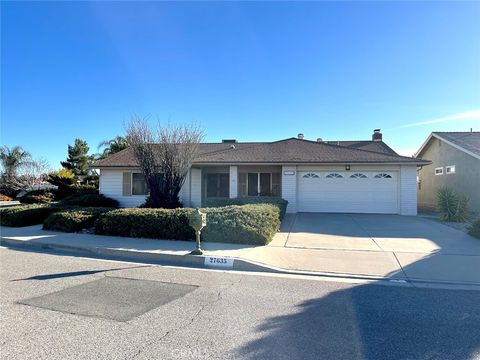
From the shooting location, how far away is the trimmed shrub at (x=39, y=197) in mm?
25109

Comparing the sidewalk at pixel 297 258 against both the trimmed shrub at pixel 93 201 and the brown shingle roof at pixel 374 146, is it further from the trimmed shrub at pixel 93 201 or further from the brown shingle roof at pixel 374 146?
the brown shingle roof at pixel 374 146

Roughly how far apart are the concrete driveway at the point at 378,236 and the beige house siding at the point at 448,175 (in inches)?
227

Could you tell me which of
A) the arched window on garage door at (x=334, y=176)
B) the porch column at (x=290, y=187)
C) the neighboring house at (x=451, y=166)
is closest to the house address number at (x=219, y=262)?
the porch column at (x=290, y=187)

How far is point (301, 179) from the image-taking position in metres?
18.6

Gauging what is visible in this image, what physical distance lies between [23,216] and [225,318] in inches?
500

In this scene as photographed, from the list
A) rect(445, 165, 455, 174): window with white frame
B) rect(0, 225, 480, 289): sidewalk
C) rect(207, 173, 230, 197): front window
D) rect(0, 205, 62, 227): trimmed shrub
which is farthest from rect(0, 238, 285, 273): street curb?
rect(445, 165, 455, 174): window with white frame

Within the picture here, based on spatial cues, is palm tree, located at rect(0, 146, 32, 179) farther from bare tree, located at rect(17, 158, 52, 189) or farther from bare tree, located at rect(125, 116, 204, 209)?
bare tree, located at rect(125, 116, 204, 209)

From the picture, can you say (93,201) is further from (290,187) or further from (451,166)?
(451,166)

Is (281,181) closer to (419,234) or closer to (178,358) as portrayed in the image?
(419,234)

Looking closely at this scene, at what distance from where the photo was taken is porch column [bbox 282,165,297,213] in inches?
720

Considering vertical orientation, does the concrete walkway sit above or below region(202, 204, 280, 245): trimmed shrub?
below

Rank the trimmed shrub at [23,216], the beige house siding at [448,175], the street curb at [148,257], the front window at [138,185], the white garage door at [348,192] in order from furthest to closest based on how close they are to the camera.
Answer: the front window at [138,185]
the beige house siding at [448,175]
the white garage door at [348,192]
the trimmed shrub at [23,216]
the street curb at [148,257]

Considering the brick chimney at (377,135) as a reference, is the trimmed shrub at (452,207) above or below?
below

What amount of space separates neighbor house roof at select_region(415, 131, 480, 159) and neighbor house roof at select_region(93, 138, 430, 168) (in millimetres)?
3284
